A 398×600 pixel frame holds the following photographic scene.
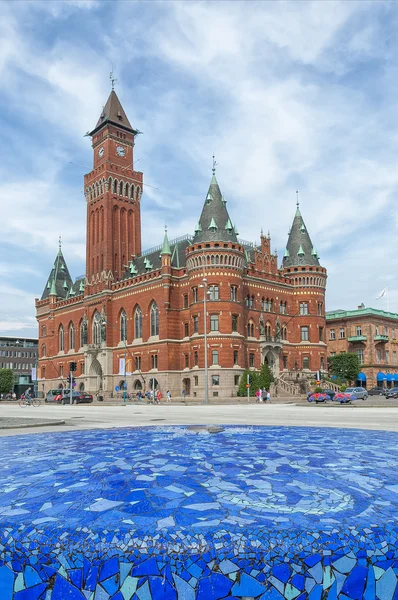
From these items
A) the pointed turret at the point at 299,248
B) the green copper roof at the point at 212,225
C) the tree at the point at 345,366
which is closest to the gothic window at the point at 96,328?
the green copper roof at the point at 212,225

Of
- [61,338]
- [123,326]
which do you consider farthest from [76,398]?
[61,338]

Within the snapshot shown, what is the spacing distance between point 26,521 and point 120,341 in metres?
70.6

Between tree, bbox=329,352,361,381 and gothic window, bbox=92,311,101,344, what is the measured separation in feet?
116

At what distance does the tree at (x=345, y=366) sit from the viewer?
8144cm

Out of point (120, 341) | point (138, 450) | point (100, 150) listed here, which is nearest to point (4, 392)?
point (120, 341)

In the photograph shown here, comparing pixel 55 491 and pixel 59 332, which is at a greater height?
pixel 59 332

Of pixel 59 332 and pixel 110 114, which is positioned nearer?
pixel 110 114

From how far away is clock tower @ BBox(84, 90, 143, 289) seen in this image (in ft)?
258

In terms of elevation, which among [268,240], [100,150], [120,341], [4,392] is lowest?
[4,392]

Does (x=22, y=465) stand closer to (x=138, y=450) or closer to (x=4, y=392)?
(x=138, y=450)

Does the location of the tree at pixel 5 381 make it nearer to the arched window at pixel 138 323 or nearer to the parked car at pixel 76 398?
the arched window at pixel 138 323

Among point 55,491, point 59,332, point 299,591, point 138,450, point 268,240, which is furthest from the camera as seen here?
point 59,332

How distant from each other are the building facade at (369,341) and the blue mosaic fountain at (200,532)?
80.6 m

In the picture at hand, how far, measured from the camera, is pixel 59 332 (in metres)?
91.5
